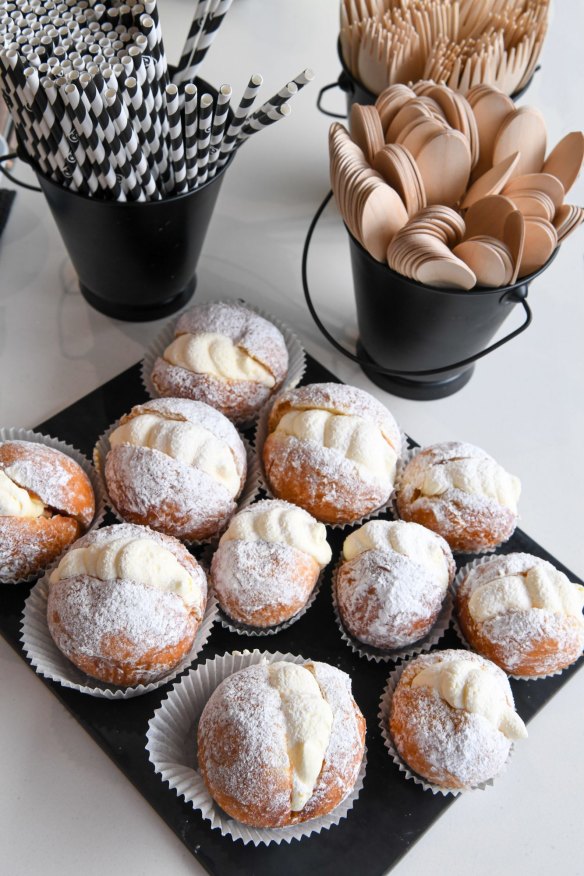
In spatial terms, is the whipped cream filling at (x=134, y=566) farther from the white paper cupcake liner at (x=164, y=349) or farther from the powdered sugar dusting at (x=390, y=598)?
the white paper cupcake liner at (x=164, y=349)

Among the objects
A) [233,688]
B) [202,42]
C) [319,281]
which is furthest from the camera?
[319,281]

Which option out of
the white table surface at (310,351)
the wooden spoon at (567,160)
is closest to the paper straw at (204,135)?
the white table surface at (310,351)

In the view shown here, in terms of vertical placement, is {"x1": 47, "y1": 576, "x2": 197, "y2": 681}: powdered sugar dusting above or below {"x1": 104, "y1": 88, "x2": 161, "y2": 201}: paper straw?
below

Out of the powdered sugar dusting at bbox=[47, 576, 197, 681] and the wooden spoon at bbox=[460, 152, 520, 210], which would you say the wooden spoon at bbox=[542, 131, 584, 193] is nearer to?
the wooden spoon at bbox=[460, 152, 520, 210]

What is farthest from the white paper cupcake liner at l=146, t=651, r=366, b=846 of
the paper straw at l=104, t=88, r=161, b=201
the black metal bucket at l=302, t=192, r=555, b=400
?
the paper straw at l=104, t=88, r=161, b=201

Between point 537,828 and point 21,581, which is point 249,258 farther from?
point 537,828

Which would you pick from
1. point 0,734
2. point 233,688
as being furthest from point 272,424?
point 0,734

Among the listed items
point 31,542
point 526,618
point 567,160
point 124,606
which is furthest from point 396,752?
point 567,160
